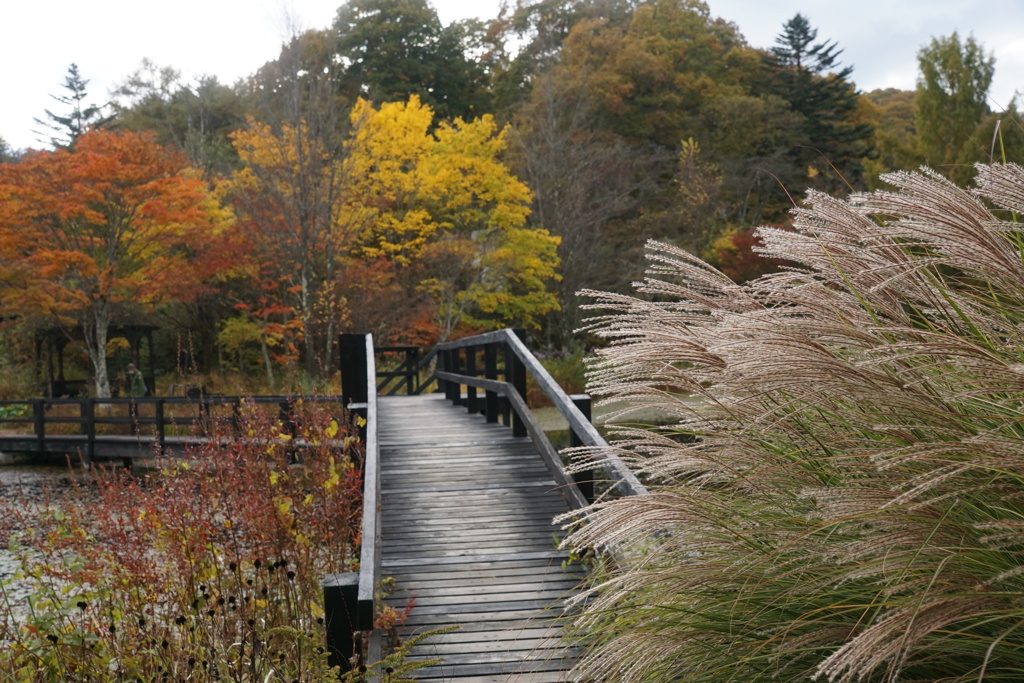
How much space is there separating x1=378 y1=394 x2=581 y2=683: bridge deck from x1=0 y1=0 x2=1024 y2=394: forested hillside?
387 inches

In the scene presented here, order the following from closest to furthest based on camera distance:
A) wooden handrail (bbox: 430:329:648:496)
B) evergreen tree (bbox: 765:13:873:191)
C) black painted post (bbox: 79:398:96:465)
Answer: wooden handrail (bbox: 430:329:648:496) < black painted post (bbox: 79:398:96:465) < evergreen tree (bbox: 765:13:873:191)

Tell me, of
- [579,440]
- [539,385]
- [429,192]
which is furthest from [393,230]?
[579,440]

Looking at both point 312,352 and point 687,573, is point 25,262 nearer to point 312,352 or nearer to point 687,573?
point 312,352

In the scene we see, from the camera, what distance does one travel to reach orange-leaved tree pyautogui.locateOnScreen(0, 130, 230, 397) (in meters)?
19.4

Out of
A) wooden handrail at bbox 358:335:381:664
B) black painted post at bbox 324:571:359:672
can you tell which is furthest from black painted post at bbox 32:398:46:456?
black painted post at bbox 324:571:359:672

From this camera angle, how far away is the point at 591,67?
30094 millimetres

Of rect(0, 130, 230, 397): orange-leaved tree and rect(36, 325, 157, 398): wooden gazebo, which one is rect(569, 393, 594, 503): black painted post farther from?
rect(36, 325, 157, 398): wooden gazebo

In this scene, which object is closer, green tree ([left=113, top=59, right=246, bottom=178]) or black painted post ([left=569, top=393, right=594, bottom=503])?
black painted post ([left=569, top=393, right=594, bottom=503])

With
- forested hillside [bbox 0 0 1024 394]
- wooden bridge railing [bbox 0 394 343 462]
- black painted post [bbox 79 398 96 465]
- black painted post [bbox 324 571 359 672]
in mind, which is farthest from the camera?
forested hillside [bbox 0 0 1024 394]

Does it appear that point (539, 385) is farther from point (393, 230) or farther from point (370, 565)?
point (393, 230)

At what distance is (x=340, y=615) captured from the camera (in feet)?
12.6

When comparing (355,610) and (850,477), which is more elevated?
(850,477)

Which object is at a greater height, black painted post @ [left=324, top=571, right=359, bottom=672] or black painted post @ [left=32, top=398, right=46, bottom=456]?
black painted post @ [left=324, top=571, right=359, bottom=672]

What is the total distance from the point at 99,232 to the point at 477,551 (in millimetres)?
19483
